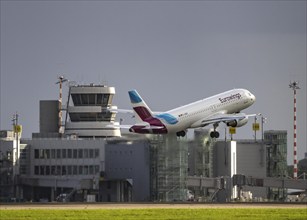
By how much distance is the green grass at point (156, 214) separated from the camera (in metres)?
158

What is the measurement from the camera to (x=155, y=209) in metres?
174

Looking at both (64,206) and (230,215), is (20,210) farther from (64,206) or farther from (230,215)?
(230,215)

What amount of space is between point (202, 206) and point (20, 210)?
25.8 m

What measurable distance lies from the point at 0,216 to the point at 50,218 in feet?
19.9

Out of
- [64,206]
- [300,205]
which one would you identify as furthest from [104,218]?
[300,205]

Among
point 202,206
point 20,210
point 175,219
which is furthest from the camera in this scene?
point 202,206

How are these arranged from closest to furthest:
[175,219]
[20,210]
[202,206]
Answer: [175,219], [20,210], [202,206]

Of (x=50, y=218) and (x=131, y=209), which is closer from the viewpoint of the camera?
(x=50, y=218)

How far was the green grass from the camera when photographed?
15850cm

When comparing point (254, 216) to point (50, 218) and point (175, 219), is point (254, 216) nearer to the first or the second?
point (175, 219)

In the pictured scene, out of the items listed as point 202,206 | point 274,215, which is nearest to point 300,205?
point 202,206

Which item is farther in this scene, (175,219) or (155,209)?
(155,209)

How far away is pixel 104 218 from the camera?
513 feet

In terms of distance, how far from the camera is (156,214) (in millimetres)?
164625
